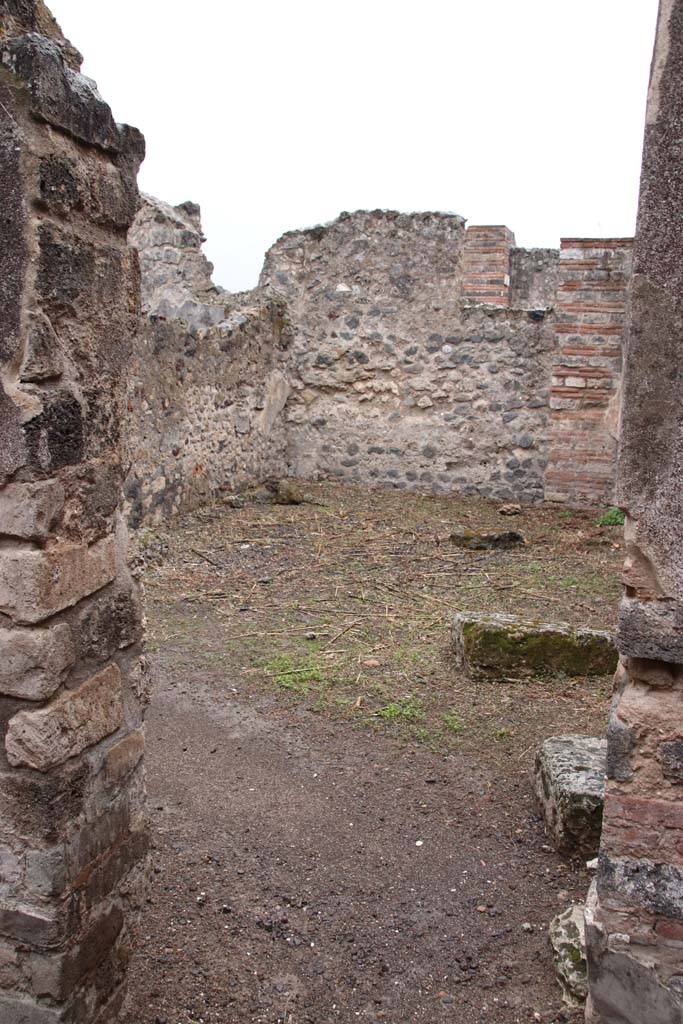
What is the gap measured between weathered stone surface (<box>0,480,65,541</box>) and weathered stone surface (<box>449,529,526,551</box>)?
5465 mm

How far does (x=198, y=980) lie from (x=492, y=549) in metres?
5.02

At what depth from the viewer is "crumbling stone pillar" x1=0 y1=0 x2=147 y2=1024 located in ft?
6.54

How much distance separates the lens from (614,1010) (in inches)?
85.6

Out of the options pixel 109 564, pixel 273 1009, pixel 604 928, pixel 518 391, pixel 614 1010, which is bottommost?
pixel 273 1009

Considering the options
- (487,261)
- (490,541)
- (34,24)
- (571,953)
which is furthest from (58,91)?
(487,261)

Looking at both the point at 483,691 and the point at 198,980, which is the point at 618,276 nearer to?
the point at 483,691

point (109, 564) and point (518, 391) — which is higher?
point (518, 391)

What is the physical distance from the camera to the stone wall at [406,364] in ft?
30.1

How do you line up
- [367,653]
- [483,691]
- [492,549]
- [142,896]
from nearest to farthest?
[142,896] → [483,691] → [367,653] → [492,549]

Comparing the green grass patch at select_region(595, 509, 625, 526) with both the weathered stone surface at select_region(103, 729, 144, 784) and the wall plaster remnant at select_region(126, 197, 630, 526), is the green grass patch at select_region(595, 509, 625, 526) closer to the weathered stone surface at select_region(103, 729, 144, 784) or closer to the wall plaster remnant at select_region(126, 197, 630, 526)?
the wall plaster remnant at select_region(126, 197, 630, 526)

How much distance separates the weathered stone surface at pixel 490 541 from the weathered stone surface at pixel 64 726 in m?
5.19

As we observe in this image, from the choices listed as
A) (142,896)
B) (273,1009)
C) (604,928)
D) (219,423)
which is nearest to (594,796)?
(604,928)

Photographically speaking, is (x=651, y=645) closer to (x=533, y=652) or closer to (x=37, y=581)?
(x=37, y=581)

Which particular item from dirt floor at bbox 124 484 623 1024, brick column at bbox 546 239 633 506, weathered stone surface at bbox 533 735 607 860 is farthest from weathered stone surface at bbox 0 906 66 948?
brick column at bbox 546 239 633 506
